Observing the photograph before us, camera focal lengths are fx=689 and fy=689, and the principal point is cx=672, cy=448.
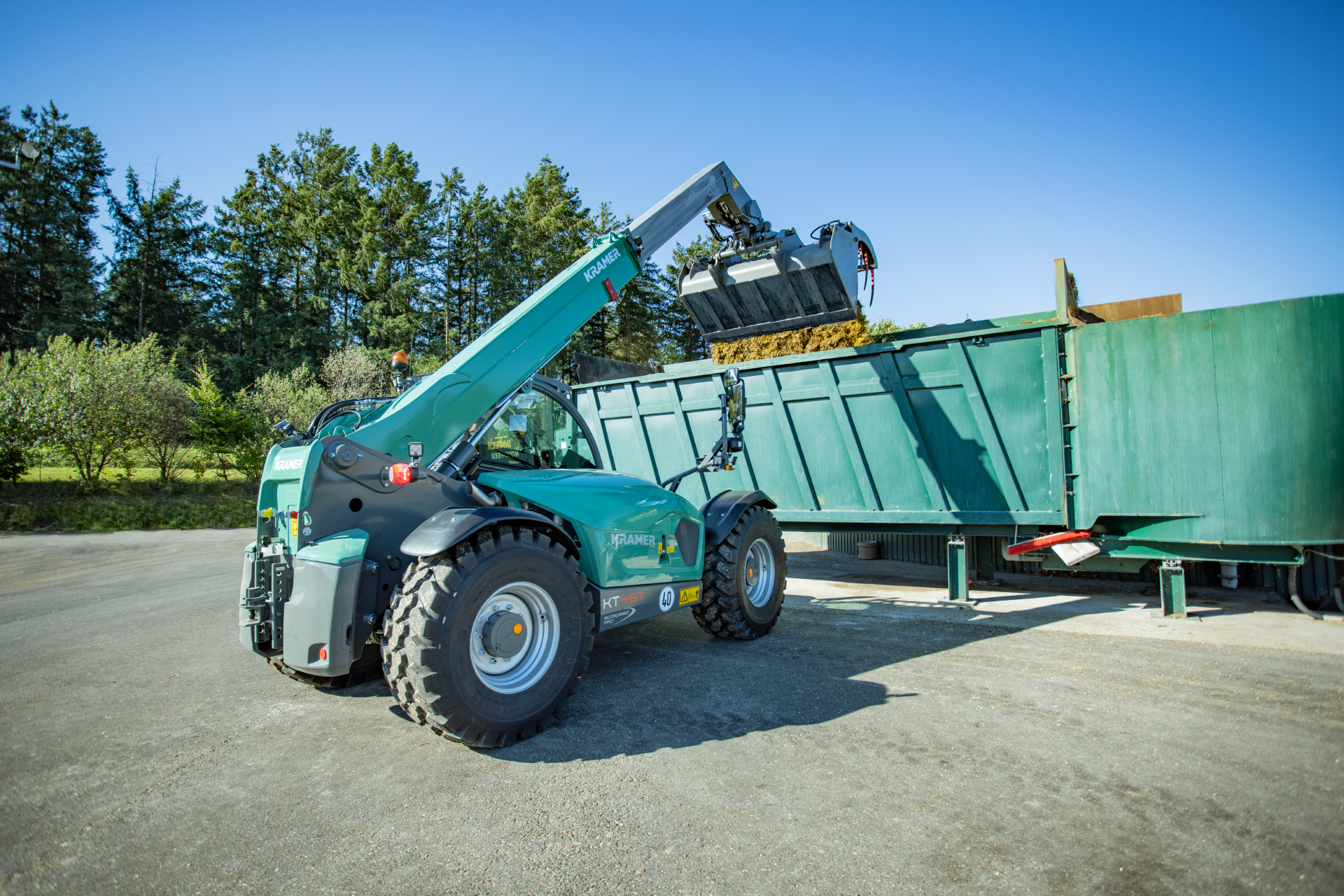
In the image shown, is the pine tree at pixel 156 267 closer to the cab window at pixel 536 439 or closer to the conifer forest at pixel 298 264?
the conifer forest at pixel 298 264

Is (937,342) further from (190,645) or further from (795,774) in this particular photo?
(190,645)

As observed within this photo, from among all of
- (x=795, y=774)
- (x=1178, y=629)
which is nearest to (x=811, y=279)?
(x=1178, y=629)

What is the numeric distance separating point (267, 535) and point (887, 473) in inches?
248

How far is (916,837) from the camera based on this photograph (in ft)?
8.68

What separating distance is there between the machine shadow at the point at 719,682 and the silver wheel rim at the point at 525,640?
332mm

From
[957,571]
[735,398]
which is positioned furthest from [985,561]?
[735,398]

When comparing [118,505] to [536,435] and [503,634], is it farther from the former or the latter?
[503,634]

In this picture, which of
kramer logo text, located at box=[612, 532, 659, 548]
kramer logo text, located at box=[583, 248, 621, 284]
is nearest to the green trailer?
kramer logo text, located at box=[583, 248, 621, 284]

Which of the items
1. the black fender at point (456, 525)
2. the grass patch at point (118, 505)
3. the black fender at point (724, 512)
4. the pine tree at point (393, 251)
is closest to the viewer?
the black fender at point (456, 525)

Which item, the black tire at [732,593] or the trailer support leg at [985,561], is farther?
the trailer support leg at [985,561]

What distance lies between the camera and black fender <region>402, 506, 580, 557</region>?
3.38m

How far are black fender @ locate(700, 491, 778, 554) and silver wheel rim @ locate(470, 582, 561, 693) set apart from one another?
1870 mm

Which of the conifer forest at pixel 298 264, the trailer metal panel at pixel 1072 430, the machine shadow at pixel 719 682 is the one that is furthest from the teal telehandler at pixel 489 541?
the conifer forest at pixel 298 264

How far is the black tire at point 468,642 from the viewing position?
3246 millimetres
